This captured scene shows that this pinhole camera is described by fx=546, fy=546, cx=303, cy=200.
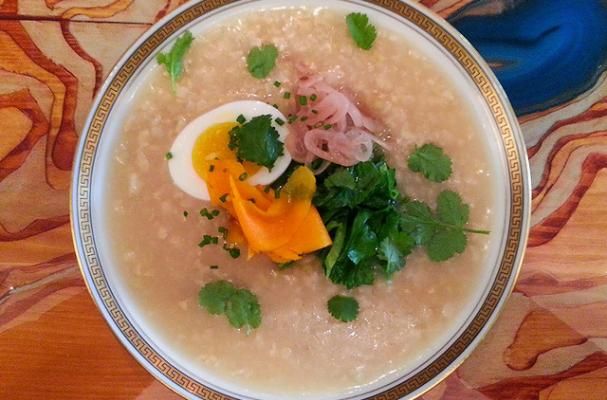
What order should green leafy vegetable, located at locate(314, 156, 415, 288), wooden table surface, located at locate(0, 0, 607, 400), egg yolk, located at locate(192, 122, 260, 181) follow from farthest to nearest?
1. wooden table surface, located at locate(0, 0, 607, 400)
2. egg yolk, located at locate(192, 122, 260, 181)
3. green leafy vegetable, located at locate(314, 156, 415, 288)

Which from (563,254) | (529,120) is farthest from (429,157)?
(563,254)

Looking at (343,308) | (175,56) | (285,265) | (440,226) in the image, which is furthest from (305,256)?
(175,56)

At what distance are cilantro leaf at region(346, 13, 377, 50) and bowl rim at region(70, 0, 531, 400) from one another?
58mm

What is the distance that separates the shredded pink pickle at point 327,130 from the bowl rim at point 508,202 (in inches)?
11.4

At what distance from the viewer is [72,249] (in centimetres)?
175

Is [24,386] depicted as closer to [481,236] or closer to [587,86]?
[481,236]

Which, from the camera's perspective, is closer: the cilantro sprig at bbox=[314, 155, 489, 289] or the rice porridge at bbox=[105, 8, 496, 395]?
the cilantro sprig at bbox=[314, 155, 489, 289]

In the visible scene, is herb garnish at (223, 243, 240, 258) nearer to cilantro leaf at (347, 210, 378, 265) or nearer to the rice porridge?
the rice porridge

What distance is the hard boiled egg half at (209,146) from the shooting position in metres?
1.61

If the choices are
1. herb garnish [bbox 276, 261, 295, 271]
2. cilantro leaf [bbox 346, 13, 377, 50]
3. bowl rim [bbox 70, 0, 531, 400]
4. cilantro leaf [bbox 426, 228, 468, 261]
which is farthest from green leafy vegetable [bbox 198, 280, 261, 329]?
cilantro leaf [bbox 346, 13, 377, 50]

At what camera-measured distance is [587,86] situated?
176cm

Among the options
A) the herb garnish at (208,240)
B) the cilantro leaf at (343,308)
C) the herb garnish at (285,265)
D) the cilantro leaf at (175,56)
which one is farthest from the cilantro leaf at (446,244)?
the cilantro leaf at (175,56)

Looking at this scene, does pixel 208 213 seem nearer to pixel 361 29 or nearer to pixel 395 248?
pixel 395 248

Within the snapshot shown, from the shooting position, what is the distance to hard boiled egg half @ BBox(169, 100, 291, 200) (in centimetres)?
161
